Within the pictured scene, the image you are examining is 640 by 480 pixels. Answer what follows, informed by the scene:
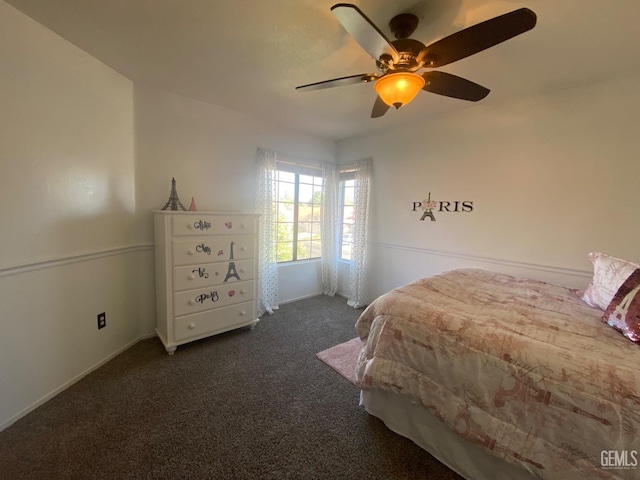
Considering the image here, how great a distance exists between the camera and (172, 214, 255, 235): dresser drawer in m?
2.21

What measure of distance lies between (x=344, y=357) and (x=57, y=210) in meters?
2.37

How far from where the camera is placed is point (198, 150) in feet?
8.84

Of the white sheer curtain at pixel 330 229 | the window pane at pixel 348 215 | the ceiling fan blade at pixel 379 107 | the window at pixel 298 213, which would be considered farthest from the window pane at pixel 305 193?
the ceiling fan blade at pixel 379 107

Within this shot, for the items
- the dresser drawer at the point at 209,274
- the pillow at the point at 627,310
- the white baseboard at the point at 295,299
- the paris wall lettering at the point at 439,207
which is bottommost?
the white baseboard at the point at 295,299

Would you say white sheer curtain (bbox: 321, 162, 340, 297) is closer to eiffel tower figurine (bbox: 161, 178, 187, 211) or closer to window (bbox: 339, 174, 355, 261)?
window (bbox: 339, 174, 355, 261)

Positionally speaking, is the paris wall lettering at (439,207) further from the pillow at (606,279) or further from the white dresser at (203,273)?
the white dresser at (203,273)

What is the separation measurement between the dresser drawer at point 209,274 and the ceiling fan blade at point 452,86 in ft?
6.94

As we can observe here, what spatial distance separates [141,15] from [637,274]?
2954mm

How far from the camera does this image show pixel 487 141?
8.22 ft

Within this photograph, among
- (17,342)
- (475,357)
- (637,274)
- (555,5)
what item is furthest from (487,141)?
(17,342)

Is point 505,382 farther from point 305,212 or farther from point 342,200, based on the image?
point 342,200

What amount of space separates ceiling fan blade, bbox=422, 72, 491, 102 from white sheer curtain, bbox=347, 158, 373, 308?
1.89 metres

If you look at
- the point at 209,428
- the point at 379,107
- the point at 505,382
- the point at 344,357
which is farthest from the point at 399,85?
the point at 209,428

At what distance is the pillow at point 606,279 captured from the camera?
4.84 feet
